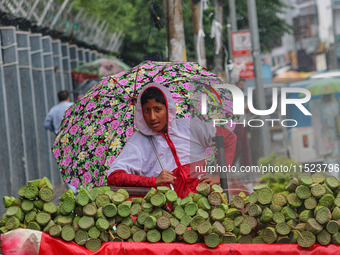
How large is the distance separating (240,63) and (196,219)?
49.1 feet

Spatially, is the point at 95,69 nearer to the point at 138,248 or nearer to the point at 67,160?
the point at 67,160

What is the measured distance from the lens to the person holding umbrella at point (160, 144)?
4.39 m

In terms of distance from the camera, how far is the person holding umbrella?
4.39 metres

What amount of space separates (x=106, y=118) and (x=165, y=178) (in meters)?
1.43

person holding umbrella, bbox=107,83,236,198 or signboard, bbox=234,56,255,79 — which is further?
signboard, bbox=234,56,255,79

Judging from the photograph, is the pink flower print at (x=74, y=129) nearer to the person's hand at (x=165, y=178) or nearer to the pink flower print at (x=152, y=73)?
the pink flower print at (x=152, y=73)

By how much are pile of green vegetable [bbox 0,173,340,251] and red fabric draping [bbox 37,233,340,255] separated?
0.04 m

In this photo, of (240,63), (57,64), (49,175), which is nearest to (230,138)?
(49,175)

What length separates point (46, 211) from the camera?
3537 millimetres

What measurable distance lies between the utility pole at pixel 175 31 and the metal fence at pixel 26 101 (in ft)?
8.09

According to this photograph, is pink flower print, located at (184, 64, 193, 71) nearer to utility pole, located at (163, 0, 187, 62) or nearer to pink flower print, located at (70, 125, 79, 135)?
pink flower print, located at (70, 125, 79, 135)

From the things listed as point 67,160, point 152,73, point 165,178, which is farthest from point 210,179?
point 67,160

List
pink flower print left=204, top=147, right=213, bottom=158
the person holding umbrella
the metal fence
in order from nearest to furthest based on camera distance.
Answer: the person holding umbrella < pink flower print left=204, top=147, right=213, bottom=158 < the metal fence

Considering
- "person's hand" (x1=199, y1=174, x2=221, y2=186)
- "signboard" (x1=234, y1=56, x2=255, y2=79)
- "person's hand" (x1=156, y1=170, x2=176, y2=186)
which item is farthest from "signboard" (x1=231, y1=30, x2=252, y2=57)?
"person's hand" (x1=199, y1=174, x2=221, y2=186)
